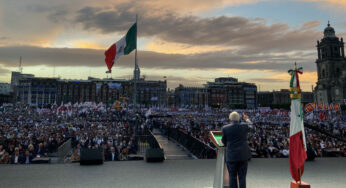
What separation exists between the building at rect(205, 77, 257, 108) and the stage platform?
A: 415ft

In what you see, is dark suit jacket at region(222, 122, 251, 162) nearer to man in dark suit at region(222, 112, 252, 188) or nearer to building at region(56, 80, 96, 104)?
man in dark suit at region(222, 112, 252, 188)

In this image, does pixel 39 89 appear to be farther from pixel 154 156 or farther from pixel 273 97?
pixel 273 97

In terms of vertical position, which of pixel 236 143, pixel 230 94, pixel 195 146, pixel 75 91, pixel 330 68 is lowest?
pixel 195 146

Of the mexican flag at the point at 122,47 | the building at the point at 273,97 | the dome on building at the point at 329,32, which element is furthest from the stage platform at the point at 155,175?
the building at the point at 273,97

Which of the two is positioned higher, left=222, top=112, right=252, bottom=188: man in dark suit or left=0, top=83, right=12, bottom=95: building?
left=0, top=83, right=12, bottom=95: building

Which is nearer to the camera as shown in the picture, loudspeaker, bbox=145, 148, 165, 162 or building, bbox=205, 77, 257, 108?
loudspeaker, bbox=145, 148, 165, 162

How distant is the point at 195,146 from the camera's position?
42.6ft

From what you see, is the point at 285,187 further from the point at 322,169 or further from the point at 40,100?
the point at 40,100

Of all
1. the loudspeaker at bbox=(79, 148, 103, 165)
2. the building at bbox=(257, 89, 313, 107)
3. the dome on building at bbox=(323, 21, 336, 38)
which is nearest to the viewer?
the loudspeaker at bbox=(79, 148, 103, 165)

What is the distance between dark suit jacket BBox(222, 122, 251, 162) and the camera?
14.5 feet

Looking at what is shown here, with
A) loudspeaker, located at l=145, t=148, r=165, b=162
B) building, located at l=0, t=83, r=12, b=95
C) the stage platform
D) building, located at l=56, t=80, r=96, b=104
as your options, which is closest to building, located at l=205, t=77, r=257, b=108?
building, located at l=56, t=80, r=96, b=104

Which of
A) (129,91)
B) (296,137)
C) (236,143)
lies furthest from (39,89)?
(296,137)

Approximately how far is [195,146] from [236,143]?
28.7 feet

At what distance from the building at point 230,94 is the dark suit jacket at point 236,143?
13099 centimetres
